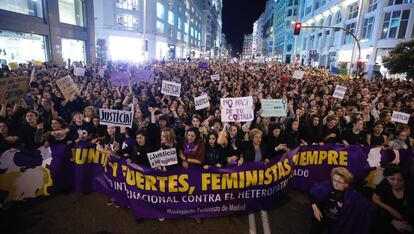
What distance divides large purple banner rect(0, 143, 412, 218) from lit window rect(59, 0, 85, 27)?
2770cm

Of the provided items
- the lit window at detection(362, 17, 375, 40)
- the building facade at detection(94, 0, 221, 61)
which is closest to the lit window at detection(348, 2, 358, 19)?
the lit window at detection(362, 17, 375, 40)

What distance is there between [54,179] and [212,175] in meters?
3.39

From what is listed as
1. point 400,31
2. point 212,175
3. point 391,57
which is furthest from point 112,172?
point 400,31

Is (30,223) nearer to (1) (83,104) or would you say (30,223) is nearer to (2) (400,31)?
(1) (83,104)

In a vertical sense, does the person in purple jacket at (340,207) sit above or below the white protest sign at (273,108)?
below

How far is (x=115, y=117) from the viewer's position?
5.79 m

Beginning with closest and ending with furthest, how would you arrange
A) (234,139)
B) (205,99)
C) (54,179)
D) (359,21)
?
1. (54,179)
2. (234,139)
3. (205,99)
4. (359,21)

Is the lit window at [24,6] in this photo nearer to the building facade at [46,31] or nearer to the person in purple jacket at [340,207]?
the building facade at [46,31]

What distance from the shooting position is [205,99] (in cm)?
812

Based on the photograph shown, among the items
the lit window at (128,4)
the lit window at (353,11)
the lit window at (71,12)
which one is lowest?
the lit window at (71,12)

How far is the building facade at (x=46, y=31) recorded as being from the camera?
2109cm

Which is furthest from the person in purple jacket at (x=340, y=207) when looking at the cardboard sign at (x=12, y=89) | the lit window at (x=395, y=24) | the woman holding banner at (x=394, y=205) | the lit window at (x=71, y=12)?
the lit window at (x=395, y=24)

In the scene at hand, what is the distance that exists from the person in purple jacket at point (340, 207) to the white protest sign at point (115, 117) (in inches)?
156

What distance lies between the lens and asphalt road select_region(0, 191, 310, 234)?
15.7 ft
